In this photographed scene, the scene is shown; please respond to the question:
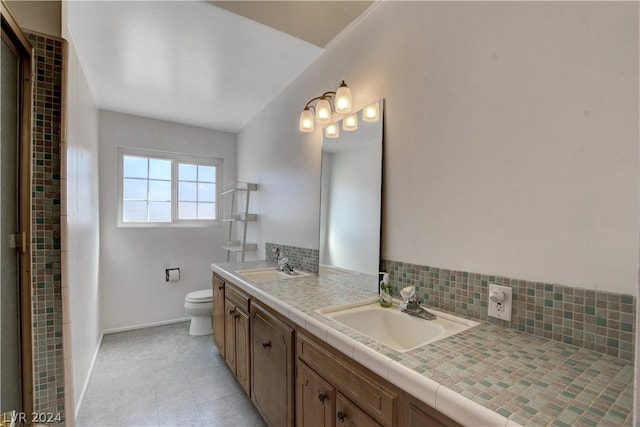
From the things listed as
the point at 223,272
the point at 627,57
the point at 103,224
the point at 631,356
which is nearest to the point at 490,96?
the point at 627,57

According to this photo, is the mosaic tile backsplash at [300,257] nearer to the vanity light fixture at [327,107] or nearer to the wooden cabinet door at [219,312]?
the wooden cabinet door at [219,312]

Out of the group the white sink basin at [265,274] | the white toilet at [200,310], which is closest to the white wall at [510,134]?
the white sink basin at [265,274]

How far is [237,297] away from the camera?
195cm

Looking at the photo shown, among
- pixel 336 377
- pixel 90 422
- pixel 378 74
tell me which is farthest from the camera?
pixel 90 422

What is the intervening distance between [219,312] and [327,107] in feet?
5.96

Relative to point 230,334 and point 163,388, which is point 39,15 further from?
point 163,388

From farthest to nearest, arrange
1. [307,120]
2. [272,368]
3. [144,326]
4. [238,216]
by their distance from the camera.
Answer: [238,216] → [144,326] → [307,120] → [272,368]

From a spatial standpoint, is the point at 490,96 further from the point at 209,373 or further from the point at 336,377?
the point at 209,373

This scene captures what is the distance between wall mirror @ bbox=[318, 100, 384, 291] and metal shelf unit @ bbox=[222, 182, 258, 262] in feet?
4.41

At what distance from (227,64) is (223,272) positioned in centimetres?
159

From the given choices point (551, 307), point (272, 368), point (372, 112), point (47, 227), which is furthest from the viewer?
point (372, 112)

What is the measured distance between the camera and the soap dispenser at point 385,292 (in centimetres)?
134

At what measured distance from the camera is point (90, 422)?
1.77 metres

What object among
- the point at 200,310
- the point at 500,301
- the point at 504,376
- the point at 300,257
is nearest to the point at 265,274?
the point at 300,257
